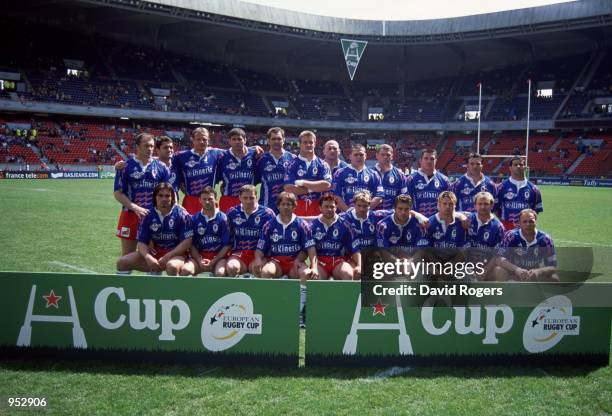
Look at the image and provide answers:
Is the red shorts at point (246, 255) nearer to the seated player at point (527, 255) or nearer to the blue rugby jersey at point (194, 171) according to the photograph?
Result: the blue rugby jersey at point (194, 171)

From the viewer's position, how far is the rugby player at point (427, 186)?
6.81m

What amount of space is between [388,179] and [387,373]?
3605 mm

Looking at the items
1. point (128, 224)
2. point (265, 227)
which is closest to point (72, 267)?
point (128, 224)

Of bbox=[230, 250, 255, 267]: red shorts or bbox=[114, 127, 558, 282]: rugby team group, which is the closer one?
bbox=[114, 127, 558, 282]: rugby team group

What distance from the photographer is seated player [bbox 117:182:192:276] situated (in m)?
5.24

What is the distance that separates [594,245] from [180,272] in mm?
9429

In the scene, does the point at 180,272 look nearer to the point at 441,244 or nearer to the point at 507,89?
the point at 441,244

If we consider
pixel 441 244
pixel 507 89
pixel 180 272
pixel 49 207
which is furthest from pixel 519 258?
pixel 507 89

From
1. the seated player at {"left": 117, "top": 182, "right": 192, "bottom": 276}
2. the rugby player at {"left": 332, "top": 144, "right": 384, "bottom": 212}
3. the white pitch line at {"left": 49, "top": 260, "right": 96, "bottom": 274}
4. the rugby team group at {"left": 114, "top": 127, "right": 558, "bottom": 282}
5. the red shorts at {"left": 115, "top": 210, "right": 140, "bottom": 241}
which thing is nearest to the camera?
the rugby team group at {"left": 114, "top": 127, "right": 558, "bottom": 282}

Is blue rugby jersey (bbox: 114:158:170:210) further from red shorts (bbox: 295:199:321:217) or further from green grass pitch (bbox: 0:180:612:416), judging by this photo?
green grass pitch (bbox: 0:180:612:416)

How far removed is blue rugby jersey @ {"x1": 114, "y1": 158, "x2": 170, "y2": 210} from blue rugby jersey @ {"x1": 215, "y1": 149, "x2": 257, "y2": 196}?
2.79 ft

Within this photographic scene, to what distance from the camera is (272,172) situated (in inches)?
254

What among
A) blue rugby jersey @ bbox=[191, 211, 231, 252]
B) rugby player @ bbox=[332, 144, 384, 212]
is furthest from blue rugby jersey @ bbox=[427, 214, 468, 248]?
blue rugby jersey @ bbox=[191, 211, 231, 252]

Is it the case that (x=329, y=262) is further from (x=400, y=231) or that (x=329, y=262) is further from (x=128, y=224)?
(x=128, y=224)
